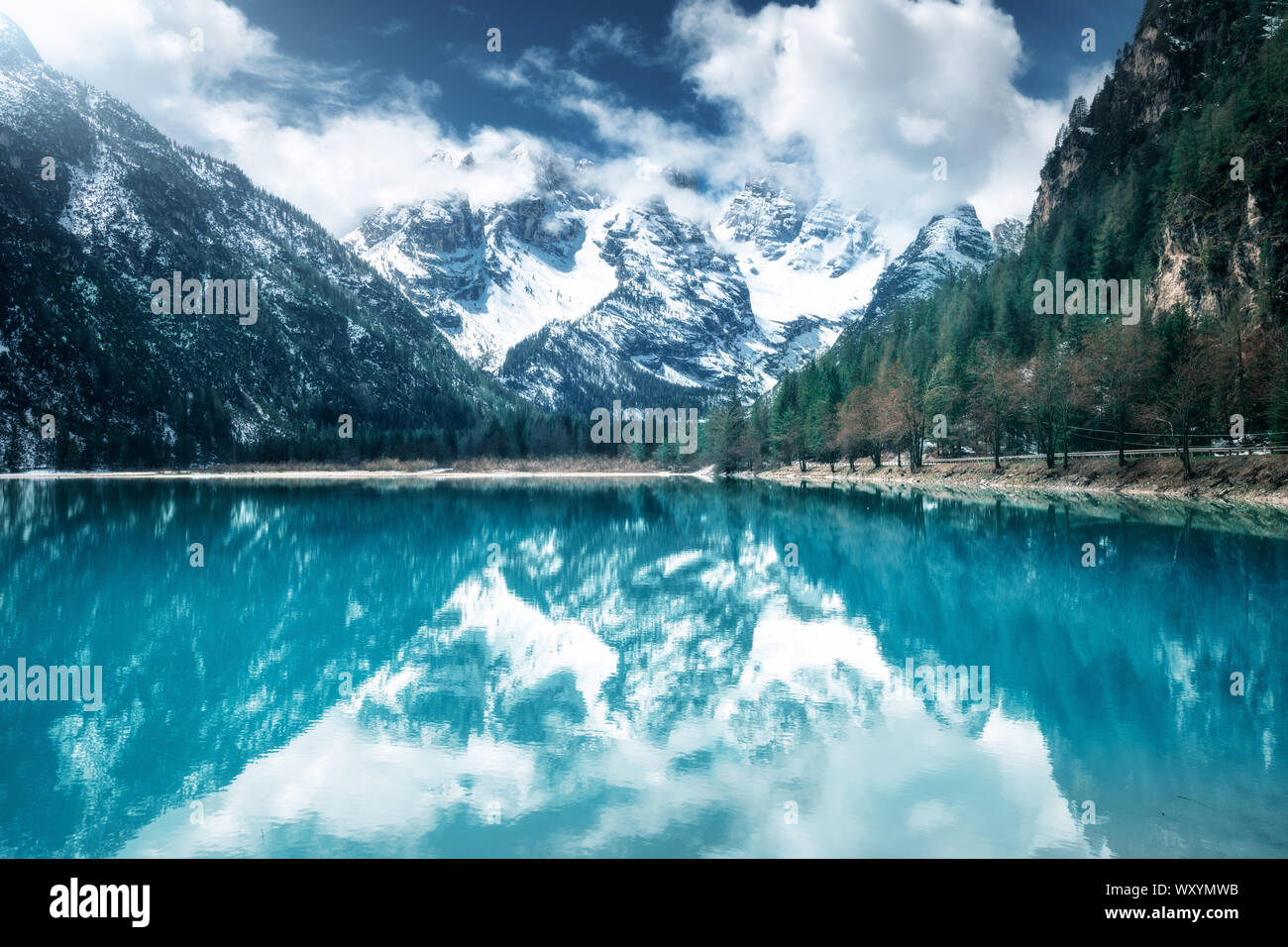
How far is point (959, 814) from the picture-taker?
901cm

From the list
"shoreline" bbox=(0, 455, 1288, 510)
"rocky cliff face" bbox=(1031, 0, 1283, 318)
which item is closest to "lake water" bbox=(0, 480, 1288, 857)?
"shoreline" bbox=(0, 455, 1288, 510)

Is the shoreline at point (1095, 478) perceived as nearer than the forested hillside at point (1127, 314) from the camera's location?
Yes

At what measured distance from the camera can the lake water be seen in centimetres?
880

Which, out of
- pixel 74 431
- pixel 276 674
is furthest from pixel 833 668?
pixel 74 431

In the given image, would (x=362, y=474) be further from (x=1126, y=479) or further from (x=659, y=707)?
(x=659, y=707)

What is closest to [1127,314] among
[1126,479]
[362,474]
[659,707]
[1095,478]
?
[1095,478]

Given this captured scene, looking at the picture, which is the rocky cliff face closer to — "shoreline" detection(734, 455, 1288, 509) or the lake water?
"shoreline" detection(734, 455, 1288, 509)

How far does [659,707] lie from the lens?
13805 millimetres

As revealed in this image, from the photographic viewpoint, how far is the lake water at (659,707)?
28.9ft

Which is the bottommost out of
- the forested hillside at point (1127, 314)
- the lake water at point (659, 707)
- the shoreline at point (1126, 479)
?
the lake water at point (659, 707)

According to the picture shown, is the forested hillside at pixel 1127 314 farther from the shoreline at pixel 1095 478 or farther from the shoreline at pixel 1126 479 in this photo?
the shoreline at pixel 1095 478

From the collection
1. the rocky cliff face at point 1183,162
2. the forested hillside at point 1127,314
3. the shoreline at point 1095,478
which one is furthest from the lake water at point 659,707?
the rocky cliff face at point 1183,162
